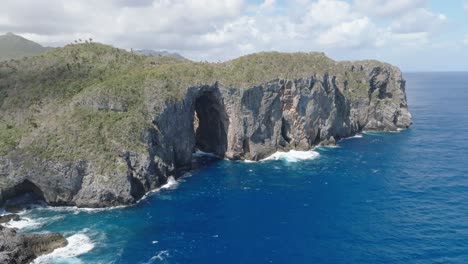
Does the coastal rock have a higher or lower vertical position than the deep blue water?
higher

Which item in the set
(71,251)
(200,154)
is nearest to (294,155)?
(200,154)

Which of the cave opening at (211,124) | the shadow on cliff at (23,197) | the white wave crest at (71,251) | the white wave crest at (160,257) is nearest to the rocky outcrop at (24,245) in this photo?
the white wave crest at (71,251)

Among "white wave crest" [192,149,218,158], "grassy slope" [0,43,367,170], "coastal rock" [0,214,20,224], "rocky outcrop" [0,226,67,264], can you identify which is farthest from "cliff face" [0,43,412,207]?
"rocky outcrop" [0,226,67,264]

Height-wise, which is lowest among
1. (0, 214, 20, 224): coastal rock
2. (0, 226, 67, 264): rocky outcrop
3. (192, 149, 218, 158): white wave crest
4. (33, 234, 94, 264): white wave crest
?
(33, 234, 94, 264): white wave crest

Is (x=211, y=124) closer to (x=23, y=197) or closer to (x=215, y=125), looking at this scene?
(x=215, y=125)

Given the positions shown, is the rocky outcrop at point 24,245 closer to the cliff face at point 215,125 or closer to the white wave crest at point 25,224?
the white wave crest at point 25,224

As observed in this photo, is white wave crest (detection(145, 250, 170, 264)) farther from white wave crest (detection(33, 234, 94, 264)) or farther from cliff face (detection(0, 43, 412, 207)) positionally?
cliff face (detection(0, 43, 412, 207))
